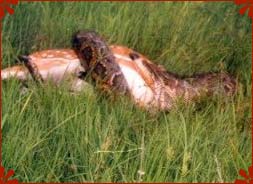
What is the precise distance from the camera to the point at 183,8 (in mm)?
6750

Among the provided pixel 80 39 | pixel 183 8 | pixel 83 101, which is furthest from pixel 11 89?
pixel 183 8

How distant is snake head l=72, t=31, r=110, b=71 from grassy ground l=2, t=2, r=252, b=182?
0.47m

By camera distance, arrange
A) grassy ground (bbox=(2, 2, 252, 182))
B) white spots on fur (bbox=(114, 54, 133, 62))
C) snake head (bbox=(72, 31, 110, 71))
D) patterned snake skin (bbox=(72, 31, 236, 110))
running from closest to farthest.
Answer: grassy ground (bbox=(2, 2, 252, 182))
patterned snake skin (bbox=(72, 31, 236, 110))
snake head (bbox=(72, 31, 110, 71))
white spots on fur (bbox=(114, 54, 133, 62))

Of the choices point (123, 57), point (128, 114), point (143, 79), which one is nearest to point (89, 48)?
point (123, 57)

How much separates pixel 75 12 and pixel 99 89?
1.72 metres

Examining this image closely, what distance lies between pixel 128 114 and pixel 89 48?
1093 millimetres

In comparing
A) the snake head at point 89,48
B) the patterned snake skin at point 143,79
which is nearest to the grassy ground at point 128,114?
the patterned snake skin at point 143,79

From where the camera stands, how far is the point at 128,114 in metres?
4.52

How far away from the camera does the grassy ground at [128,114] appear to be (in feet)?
12.6

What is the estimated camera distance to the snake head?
5.30m

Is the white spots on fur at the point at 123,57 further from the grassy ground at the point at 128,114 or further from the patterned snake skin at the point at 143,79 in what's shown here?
the grassy ground at the point at 128,114

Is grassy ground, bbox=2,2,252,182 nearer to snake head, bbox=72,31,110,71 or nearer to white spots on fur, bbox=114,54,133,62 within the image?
snake head, bbox=72,31,110,71

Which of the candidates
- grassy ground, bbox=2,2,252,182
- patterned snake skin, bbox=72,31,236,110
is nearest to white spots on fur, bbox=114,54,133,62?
patterned snake skin, bbox=72,31,236,110

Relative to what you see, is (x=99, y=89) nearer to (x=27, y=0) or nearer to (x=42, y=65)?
(x=42, y=65)
